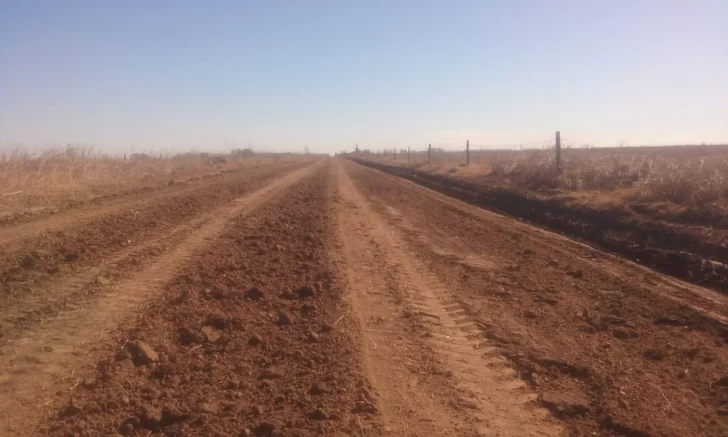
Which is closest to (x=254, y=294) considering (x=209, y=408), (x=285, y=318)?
(x=285, y=318)

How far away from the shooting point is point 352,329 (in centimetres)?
634

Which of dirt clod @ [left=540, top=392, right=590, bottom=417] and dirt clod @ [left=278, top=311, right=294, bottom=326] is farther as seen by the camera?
dirt clod @ [left=278, top=311, right=294, bottom=326]

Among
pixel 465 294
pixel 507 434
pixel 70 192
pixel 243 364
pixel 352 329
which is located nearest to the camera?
pixel 507 434

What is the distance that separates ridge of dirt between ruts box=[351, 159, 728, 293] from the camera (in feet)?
31.4

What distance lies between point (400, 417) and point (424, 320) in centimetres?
238

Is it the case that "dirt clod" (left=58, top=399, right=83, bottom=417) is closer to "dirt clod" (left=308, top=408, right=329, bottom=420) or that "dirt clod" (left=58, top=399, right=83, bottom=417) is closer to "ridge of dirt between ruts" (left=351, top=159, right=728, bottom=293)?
"dirt clod" (left=308, top=408, right=329, bottom=420)

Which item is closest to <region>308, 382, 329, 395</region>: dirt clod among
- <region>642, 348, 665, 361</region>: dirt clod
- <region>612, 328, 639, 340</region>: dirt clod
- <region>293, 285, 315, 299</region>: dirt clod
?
<region>293, 285, 315, 299</region>: dirt clod

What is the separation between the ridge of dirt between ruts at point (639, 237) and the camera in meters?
9.56

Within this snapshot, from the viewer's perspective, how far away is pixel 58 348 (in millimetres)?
5645

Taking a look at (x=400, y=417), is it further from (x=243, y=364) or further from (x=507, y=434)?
(x=243, y=364)

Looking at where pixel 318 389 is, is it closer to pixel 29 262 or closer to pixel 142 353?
pixel 142 353

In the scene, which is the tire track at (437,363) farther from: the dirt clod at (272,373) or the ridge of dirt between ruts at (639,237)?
the ridge of dirt between ruts at (639,237)

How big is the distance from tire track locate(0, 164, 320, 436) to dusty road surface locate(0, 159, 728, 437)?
24 millimetres

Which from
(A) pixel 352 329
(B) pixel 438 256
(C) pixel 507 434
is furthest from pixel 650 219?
(C) pixel 507 434
